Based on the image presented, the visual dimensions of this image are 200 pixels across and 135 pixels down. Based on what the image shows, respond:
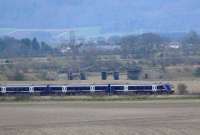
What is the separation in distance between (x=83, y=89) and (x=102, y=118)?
799 inches

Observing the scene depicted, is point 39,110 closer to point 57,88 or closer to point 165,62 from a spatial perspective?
point 57,88

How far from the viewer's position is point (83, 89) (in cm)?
6200

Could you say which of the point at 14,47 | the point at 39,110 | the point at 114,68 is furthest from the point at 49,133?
the point at 14,47

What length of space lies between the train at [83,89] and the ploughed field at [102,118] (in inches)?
339

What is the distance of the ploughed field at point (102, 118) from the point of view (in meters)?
35.6

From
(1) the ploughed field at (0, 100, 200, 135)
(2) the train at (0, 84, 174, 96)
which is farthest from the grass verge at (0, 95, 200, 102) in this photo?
(2) the train at (0, 84, 174, 96)

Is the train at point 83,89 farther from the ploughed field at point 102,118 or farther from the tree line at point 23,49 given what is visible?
the tree line at point 23,49

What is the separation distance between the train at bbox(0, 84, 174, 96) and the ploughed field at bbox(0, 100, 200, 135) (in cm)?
860

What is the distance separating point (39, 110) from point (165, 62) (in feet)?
219

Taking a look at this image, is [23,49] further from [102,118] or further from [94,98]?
[102,118]

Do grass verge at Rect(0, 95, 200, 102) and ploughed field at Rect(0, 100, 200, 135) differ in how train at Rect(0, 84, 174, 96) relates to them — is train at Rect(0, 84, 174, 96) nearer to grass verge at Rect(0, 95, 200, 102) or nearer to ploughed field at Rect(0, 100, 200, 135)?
grass verge at Rect(0, 95, 200, 102)

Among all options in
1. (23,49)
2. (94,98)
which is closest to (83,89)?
(94,98)

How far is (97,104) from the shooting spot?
166 ft

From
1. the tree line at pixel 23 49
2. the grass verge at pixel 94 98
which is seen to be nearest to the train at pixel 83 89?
the grass verge at pixel 94 98
